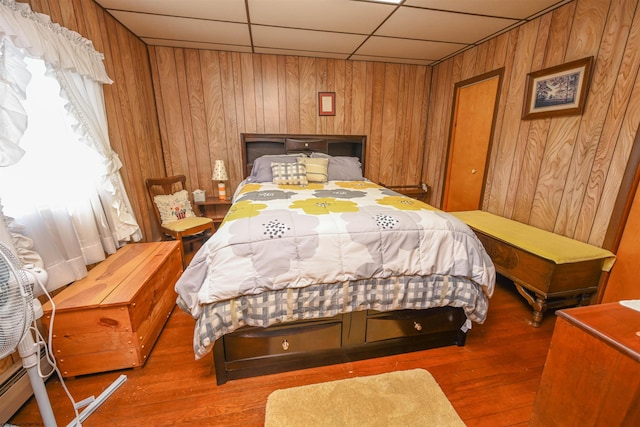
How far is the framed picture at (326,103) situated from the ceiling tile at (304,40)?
51 centimetres

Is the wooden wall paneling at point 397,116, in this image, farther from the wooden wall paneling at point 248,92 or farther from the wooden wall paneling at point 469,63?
the wooden wall paneling at point 248,92

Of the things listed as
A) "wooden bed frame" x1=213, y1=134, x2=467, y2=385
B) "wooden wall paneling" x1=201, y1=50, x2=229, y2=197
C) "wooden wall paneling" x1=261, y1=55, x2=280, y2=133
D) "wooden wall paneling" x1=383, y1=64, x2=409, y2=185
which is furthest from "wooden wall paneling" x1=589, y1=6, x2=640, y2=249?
"wooden wall paneling" x1=201, y1=50, x2=229, y2=197

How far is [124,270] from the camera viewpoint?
179 cm

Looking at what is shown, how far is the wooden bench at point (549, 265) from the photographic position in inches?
72.2

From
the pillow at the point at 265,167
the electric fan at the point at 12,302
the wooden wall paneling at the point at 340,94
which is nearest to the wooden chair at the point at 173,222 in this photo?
the pillow at the point at 265,167

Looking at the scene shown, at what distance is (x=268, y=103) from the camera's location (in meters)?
3.45

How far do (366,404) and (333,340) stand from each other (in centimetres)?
35

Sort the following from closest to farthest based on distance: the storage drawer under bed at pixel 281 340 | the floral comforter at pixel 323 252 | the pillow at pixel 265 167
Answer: the floral comforter at pixel 323 252, the storage drawer under bed at pixel 281 340, the pillow at pixel 265 167

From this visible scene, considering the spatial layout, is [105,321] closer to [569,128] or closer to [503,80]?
[569,128]

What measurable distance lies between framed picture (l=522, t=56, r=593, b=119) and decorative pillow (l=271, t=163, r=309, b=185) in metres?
2.12

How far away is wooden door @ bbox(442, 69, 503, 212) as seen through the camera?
2.90 meters

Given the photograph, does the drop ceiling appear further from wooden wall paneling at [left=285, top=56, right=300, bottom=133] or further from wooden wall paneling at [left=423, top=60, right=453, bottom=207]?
wooden wall paneling at [left=423, top=60, right=453, bottom=207]

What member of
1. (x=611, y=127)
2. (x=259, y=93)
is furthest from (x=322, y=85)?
(x=611, y=127)

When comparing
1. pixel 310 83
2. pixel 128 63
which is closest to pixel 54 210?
pixel 128 63
